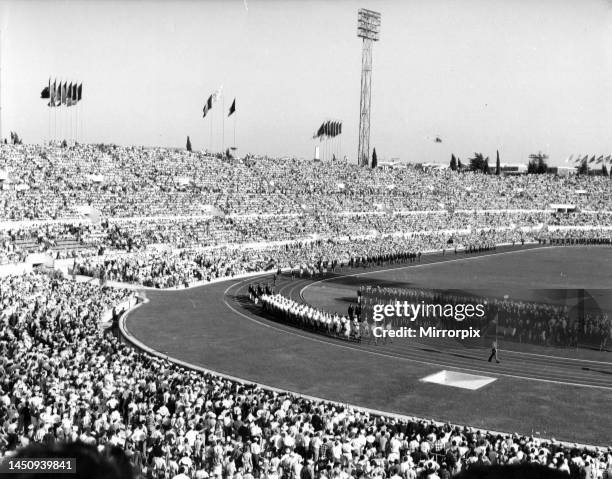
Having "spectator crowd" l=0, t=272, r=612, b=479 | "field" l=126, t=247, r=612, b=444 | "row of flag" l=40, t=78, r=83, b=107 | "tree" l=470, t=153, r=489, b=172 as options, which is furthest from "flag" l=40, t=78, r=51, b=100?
"tree" l=470, t=153, r=489, b=172

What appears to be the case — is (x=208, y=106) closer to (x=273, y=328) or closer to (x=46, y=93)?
(x=46, y=93)

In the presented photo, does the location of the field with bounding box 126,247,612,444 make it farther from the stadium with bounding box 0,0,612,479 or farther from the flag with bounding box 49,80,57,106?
the flag with bounding box 49,80,57,106

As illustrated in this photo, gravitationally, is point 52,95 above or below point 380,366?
above

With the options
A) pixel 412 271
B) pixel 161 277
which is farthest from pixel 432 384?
pixel 412 271

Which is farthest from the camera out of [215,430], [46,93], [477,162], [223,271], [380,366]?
[477,162]

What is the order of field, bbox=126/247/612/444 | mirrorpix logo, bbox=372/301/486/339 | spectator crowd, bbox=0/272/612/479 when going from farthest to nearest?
mirrorpix logo, bbox=372/301/486/339
field, bbox=126/247/612/444
spectator crowd, bbox=0/272/612/479

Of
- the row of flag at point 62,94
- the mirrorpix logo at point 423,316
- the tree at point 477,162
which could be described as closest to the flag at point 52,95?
the row of flag at point 62,94

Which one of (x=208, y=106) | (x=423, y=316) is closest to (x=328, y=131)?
(x=208, y=106)
